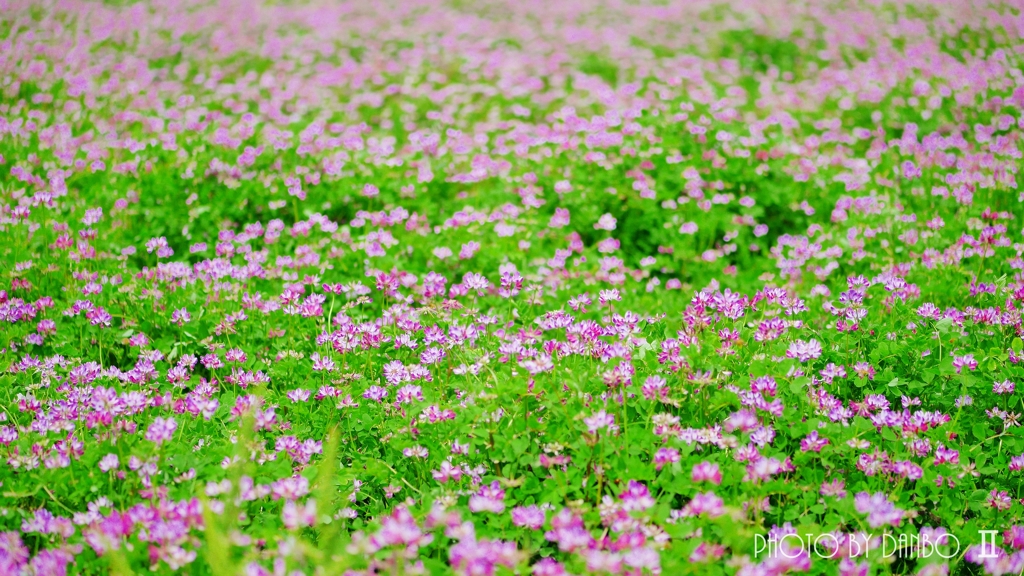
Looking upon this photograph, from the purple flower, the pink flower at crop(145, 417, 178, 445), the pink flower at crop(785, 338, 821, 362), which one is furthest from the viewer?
the pink flower at crop(785, 338, 821, 362)

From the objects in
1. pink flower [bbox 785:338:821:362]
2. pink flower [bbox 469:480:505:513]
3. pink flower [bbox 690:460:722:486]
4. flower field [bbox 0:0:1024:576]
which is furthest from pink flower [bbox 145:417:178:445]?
pink flower [bbox 785:338:821:362]

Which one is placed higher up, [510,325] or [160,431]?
[160,431]

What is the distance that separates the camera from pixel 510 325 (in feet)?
13.2

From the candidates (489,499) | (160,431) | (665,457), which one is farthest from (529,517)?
(160,431)

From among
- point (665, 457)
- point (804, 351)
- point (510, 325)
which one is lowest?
point (510, 325)

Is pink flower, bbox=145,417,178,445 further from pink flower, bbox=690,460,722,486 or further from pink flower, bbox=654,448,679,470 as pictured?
pink flower, bbox=690,460,722,486

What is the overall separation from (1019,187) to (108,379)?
627 cm

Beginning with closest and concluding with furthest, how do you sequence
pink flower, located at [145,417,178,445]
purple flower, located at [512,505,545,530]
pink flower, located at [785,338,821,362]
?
purple flower, located at [512,505,545,530]
pink flower, located at [145,417,178,445]
pink flower, located at [785,338,821,362]

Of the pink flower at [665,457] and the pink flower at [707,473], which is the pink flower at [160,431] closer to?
the pink flower at [665,457]

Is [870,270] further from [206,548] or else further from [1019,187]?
Answer: [206,548]

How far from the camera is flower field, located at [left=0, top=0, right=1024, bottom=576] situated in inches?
103

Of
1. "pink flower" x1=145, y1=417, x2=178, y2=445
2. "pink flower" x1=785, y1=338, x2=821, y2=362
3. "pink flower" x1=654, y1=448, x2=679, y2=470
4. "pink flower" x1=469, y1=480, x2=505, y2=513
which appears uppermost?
"pink flower" x1=785, y1=338, x2=821, y2=362

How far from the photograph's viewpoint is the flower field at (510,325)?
2611mm

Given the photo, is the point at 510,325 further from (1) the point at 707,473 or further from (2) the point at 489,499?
(1) the point at 707,473
